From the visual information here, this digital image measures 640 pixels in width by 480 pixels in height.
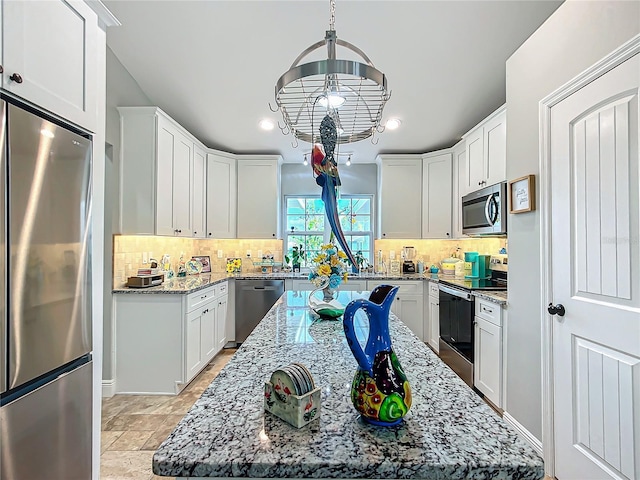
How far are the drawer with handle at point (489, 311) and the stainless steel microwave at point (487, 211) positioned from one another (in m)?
0.59

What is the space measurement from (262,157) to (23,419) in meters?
3.88

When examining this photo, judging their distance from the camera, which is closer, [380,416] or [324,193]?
[380,416]

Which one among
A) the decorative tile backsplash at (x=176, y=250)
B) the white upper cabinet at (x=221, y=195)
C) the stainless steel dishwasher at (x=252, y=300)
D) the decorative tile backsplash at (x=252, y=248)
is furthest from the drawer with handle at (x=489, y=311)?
the white upper cabinet at (x=221, y=195)

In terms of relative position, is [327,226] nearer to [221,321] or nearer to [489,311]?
[221,321]

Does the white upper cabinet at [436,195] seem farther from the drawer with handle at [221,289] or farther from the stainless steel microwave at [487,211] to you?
the drawer with handle at [221,289]

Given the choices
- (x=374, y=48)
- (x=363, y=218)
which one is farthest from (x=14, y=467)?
(x=363, y=218)

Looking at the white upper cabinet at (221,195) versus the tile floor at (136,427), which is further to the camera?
the white upper cabinet at (221,195)

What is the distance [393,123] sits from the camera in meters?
3.81

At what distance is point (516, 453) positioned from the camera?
690 mm

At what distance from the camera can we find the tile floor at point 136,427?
199 cm

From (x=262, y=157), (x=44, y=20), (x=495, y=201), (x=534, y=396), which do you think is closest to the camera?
(x=44, y=20)

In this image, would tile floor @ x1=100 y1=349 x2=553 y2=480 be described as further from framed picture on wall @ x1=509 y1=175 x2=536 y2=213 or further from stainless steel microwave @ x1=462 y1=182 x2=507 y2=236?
stainless steel microwave @ x1=462 y1=182 x2=507 y2=236

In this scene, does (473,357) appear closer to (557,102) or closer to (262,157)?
(557,102)

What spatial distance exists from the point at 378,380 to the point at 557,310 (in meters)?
1.59
